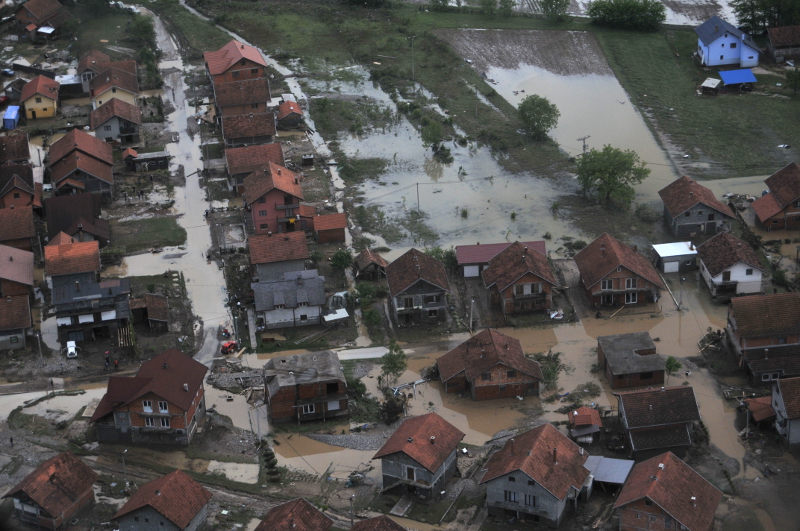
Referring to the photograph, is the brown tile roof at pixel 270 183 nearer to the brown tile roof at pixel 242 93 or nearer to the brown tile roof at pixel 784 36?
the brown tile roof at pixel 242 93

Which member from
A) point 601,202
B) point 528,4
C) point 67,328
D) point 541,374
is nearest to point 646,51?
point 528,4

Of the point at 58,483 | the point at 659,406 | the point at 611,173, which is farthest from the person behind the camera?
the point at 611,173

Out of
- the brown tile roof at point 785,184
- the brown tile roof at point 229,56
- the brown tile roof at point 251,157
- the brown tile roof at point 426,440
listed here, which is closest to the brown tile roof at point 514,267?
the brown tile roof at point 426,440

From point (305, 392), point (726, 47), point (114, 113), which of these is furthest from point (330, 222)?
point (726, 47)

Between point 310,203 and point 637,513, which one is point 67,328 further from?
point 637,513

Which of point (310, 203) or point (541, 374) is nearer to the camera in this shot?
point (541, 374)

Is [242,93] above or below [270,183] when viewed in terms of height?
above

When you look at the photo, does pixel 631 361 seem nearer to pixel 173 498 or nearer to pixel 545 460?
pixel 545 460
